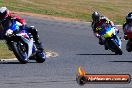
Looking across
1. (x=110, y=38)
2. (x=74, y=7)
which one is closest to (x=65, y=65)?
(x=110, y=38)

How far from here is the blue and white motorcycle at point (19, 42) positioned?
1833 centimetres

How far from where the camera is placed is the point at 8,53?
71.9ft

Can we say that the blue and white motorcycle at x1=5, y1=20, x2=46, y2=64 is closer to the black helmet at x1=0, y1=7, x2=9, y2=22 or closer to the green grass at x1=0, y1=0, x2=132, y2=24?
the black helmet at x1=0, y1=7, x2=9, y2=22

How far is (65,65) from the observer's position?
1825cm

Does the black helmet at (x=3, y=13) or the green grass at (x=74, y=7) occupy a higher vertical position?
the black helmet at (x=3, y=13)

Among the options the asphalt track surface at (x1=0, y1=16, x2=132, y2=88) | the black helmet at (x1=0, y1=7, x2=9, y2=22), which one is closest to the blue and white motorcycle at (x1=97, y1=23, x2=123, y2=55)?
the asphalt track surface at (x1=0, y1=16, x2=132, y2=88)

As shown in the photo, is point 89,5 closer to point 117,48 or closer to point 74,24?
point 74,24

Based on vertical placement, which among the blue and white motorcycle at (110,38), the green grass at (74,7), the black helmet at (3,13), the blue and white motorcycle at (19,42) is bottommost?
the green grass at (74,7)

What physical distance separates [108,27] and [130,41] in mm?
1280

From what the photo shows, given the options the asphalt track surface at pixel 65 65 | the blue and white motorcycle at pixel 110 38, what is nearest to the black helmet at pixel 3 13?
the asphalt track surface at pixel 65 65

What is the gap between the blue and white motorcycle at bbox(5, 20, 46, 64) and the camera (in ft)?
60.1

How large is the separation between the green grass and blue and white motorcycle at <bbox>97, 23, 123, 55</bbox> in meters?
17.7

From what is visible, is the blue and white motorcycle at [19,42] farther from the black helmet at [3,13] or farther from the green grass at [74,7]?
the green grass at [74,7]

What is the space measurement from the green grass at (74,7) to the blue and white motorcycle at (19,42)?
24223 mm
